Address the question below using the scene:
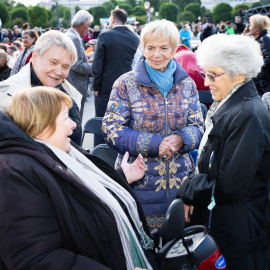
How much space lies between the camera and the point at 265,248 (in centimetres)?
212

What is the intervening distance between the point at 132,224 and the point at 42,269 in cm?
64

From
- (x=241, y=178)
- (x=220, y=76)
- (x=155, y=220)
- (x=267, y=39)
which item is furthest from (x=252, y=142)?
(x=267, y=39)

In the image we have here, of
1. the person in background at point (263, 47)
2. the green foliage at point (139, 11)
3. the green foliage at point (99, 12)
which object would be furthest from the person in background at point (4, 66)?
the green foliage at point (139, 11)

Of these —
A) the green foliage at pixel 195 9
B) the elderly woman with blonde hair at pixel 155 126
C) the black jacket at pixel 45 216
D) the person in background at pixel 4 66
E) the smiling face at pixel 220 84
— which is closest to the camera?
the black jacket at pixel 45 216

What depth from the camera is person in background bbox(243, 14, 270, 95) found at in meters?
6.15

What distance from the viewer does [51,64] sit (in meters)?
2.50

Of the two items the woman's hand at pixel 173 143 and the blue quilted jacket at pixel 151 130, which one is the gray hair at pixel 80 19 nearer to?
the blue quilted jacket at pixel 151 130

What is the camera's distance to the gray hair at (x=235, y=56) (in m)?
2.13

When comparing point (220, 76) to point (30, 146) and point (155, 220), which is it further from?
point (30, 146)

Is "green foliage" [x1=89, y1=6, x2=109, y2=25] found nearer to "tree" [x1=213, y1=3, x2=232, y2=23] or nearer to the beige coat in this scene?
"tree" [x1=213, y1=3, x2=232, y2=23]

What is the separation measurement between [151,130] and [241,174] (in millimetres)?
799

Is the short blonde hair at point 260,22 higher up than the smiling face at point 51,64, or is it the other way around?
the short blonde hair at point 260,22

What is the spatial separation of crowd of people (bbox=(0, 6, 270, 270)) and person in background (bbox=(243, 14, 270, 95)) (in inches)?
157

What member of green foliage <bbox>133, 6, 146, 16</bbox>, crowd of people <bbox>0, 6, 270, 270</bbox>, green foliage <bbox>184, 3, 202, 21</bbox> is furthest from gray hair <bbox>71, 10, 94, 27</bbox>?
green foliage <bbox>133, 6, 146, 16</bbox>
